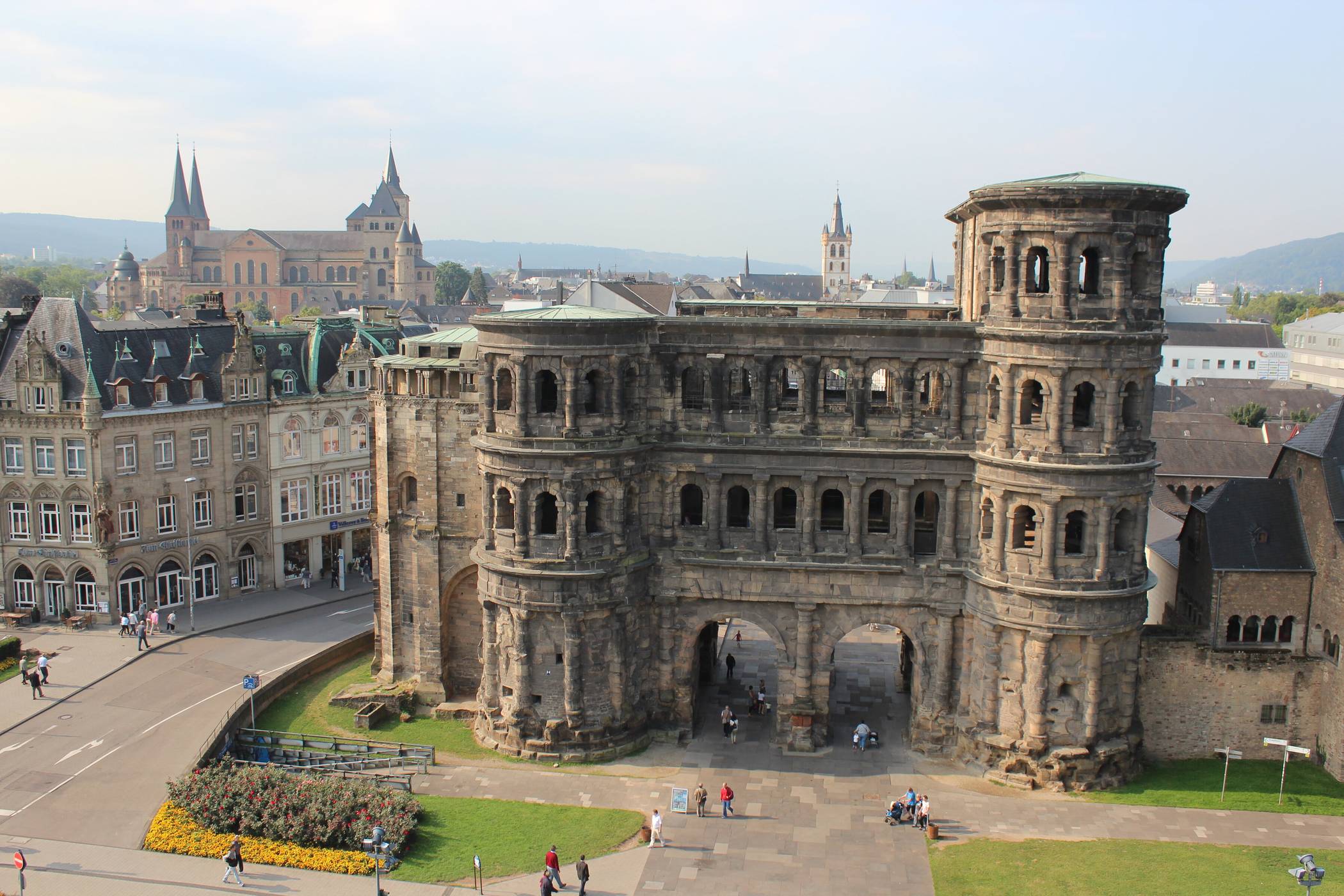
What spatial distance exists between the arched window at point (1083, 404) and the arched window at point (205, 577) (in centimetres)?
5092

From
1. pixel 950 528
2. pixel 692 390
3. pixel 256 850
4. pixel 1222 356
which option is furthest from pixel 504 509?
pixel 1222 356

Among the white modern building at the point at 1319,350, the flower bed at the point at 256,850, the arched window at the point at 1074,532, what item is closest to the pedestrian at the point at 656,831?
the flower bed at the point at 256,850

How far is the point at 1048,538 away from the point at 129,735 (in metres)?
38.8

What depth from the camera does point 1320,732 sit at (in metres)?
45.1

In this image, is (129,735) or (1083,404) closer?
(1083,404)

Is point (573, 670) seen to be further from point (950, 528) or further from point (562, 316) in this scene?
point (950, 528)

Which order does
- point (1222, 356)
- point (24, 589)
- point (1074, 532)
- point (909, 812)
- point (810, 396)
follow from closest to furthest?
point (909, 812)
point (1074, 532)
point (810, 396)
point (24, 589)
point (1222, 356)

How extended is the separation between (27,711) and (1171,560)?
5303 centimetres

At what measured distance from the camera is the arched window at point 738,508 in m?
48.3

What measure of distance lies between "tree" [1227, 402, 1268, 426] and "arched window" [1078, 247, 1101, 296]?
6193cm

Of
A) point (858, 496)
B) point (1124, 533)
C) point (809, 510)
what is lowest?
point (1124, 533)

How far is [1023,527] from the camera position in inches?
1738

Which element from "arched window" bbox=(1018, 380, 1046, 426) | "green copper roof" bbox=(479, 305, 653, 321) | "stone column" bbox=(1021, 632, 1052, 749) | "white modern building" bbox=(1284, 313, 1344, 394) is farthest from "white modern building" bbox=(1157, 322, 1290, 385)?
"green copper roof" bbox=(479, 305, 653, 321)

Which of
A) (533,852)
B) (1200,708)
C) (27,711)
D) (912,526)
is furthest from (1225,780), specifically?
(27,711)
